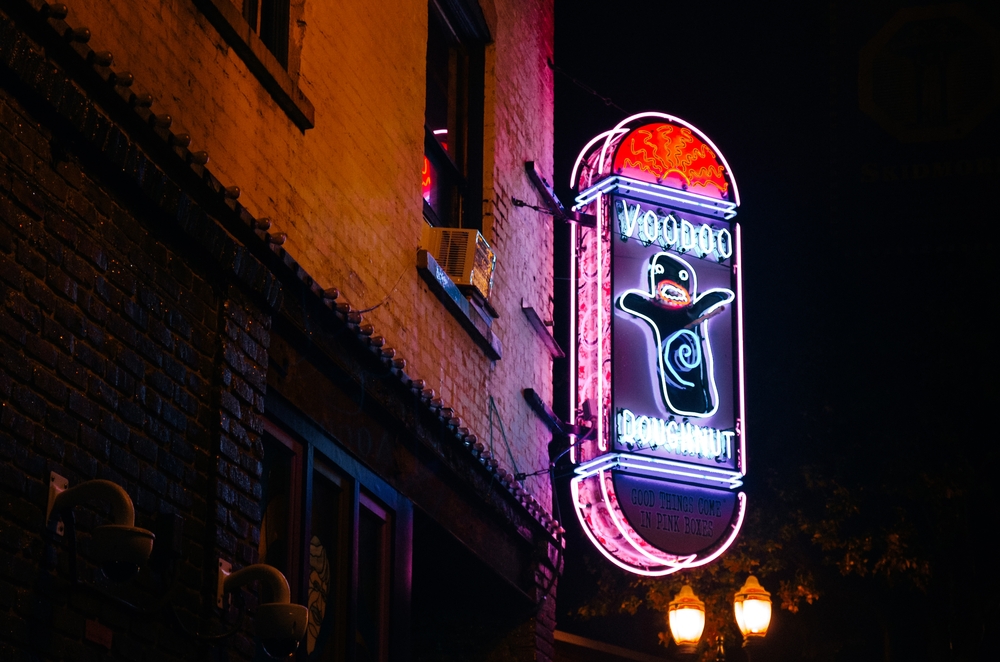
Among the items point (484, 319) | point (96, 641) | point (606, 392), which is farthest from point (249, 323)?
point (606, 392)

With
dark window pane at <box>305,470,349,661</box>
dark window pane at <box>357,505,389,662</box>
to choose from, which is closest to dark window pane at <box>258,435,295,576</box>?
dark window pane at <box>305,470,349,661</box>

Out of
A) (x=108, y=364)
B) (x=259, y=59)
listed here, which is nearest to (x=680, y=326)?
(x=259, y=59)

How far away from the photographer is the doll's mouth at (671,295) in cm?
1250

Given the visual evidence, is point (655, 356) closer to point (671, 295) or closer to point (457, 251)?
point (671, 295)

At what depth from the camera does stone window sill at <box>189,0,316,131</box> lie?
6602mm

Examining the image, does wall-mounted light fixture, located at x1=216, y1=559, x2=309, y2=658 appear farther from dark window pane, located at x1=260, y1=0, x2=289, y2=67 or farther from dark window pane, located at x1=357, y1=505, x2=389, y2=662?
dark window pane, located at x1=260, y1=0, x2=289, y2=67

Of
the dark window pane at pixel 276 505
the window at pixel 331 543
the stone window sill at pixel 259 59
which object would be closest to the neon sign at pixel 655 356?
the window at pixel 331 543

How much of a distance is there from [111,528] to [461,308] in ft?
17.4

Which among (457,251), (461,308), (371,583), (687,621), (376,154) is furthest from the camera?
(687,621)

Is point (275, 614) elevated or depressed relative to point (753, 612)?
depressed

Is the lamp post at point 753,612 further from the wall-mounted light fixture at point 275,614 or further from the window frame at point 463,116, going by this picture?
the wall-mounted light fixture at point 275,614

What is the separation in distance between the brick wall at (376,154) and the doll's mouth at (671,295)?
1.03 m

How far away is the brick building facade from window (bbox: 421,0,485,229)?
0.03m

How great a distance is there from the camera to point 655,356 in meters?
12.3
